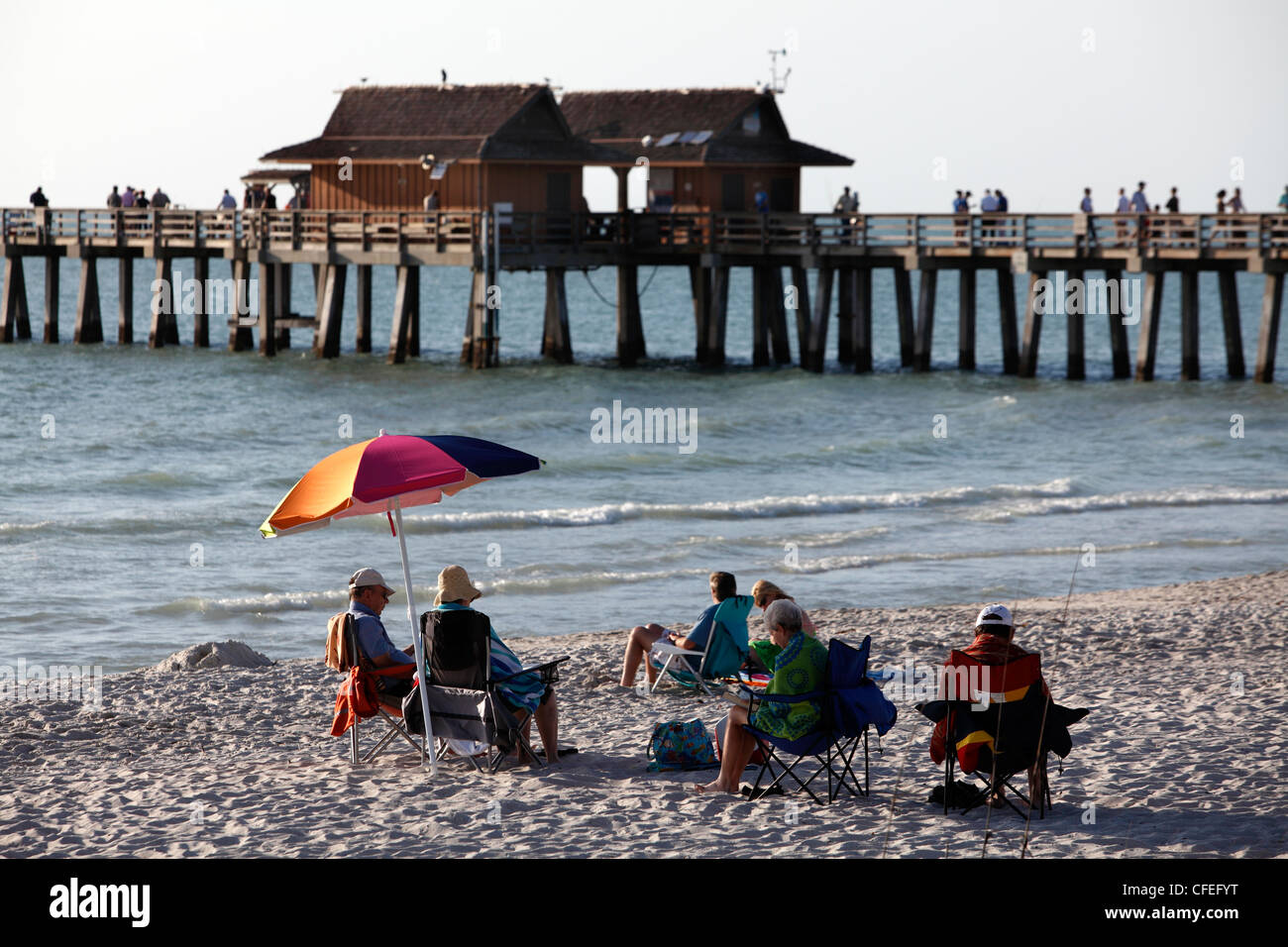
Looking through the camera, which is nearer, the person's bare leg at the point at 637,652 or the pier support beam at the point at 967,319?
the person's bare leg at the point at 637,652

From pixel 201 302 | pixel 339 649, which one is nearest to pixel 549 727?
pixel 339 649

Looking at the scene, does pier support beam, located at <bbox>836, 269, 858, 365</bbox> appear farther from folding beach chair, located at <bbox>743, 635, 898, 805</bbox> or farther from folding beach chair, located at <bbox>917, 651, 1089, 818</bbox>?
folding beach chair, located at <bbox>917, 651, 1089, 818</bbox>

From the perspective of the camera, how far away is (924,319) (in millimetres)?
32562

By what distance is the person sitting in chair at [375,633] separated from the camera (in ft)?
26.0

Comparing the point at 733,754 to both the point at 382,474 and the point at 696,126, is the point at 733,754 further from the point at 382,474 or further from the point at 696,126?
the point at 696,126

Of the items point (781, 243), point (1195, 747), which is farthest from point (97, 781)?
point (781, 243)

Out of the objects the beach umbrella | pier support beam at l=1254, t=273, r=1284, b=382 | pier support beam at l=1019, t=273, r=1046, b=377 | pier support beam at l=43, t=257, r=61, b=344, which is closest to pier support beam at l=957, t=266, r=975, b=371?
pier support beam at l=1019, t=273, r=1046, b=377

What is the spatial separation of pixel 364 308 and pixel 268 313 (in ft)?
7.05

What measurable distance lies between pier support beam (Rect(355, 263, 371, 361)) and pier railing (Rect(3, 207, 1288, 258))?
2.21 m

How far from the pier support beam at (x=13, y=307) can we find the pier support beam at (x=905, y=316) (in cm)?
2159

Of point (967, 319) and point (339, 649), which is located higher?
point (967, 319)

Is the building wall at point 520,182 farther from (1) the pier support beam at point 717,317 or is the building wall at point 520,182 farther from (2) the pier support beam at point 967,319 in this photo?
(2) the pier support beam at point 967,319

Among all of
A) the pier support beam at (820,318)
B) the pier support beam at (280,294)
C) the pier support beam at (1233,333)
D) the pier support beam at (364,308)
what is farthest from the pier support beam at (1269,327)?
→ the pier support beam at (280,294)
